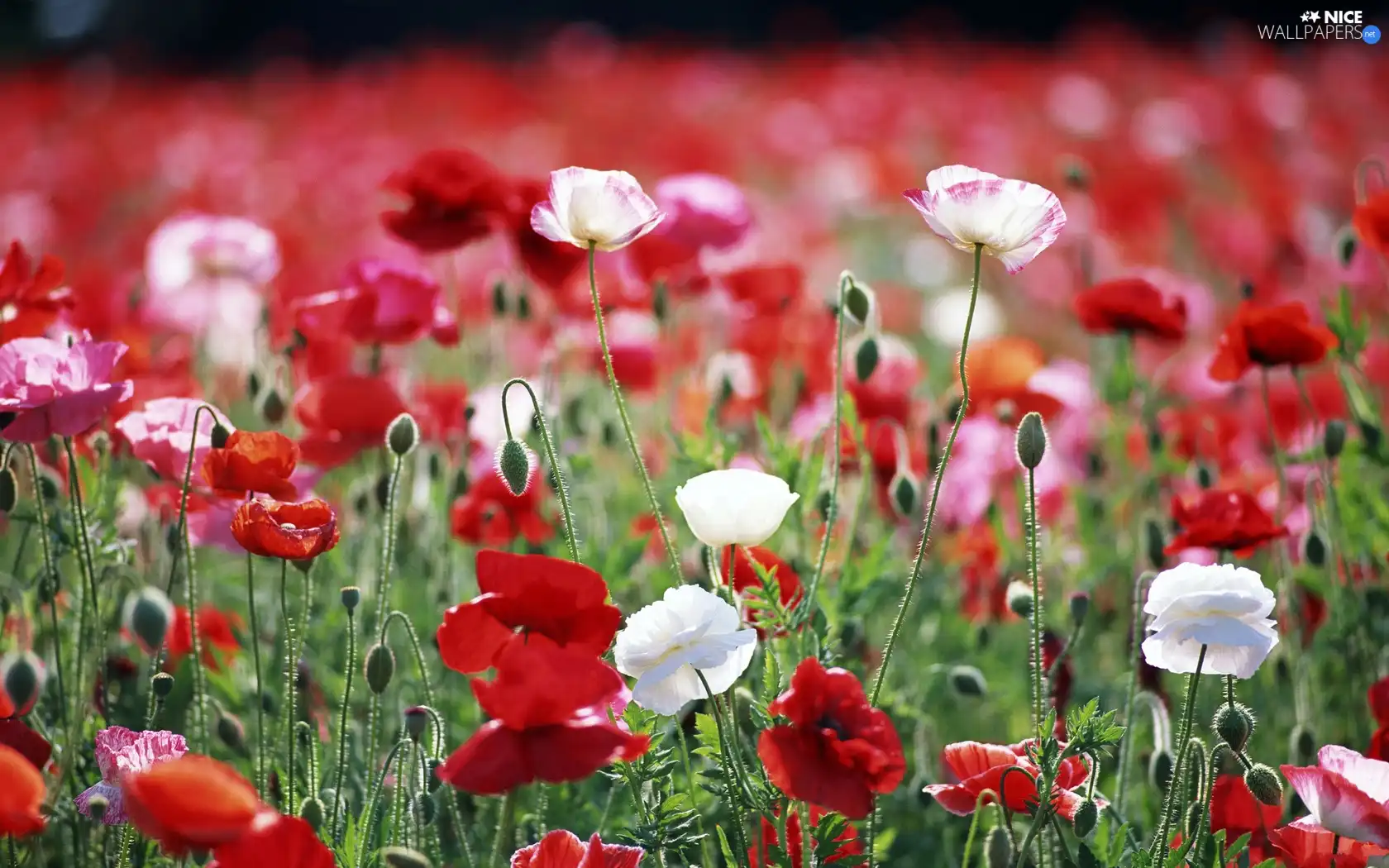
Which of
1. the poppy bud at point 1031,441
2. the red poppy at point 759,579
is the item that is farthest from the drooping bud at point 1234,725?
the red poppy at point 759,579

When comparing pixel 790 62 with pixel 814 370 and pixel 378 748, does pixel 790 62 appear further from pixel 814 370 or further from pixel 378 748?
pixel 378 748

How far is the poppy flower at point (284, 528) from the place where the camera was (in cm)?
134

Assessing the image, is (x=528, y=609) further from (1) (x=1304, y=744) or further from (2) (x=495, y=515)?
(1) (x=1304, y=744)

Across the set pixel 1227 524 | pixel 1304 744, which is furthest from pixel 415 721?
pixel 1304 744

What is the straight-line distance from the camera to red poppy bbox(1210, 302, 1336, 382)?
180 cm

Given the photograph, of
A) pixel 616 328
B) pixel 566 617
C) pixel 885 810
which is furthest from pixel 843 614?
pixel 616 328

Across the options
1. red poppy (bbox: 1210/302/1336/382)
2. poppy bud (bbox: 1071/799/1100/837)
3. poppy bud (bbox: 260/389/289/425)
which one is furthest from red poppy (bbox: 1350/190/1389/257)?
poppy bud (bbox: 260/389/289/425)

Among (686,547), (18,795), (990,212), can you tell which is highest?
(990,212)

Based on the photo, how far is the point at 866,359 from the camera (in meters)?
1.88

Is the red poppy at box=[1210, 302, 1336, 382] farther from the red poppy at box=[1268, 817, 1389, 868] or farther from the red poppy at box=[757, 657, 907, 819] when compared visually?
the red poppy at box=[757, 657, 907, 819]

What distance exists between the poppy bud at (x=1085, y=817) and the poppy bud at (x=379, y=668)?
28.1 inches

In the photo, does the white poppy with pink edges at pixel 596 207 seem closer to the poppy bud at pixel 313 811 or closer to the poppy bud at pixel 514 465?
the poppy bud at pixel 514 465

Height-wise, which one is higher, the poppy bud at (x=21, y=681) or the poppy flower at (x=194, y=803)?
the poppy flower at (x=194, y=803)

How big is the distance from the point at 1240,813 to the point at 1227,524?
34cm
